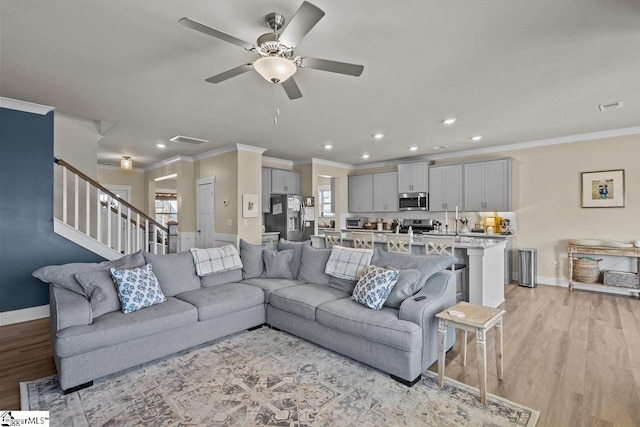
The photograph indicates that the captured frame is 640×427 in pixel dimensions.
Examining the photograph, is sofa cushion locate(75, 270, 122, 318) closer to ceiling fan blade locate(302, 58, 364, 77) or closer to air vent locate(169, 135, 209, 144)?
ceiling fan blade locate(302, 58, 364, 77)

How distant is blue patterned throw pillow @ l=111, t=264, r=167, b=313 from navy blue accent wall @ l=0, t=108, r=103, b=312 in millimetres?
1874

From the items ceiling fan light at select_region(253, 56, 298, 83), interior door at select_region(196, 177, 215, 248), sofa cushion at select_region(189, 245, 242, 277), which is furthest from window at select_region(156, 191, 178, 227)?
ceiling fan light at select_region(253, 56, 298, 83)

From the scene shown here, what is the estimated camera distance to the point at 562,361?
2.83 meters

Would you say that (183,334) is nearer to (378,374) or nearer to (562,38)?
(378,374)

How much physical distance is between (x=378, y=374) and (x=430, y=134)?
4063 millimetres

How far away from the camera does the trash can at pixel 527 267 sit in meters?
5.60

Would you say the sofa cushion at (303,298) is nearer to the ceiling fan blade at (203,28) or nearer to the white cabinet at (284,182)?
the ceiling fan blade at (203,28)

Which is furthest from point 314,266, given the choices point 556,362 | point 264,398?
point 556,362

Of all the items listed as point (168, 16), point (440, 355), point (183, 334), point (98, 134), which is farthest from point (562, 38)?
point (98, 134)

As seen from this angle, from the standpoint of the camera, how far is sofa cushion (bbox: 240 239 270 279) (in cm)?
410

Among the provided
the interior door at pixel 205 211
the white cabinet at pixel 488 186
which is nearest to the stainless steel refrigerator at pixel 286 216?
the interior door at pixel 205 211

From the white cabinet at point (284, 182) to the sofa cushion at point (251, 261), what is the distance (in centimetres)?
316

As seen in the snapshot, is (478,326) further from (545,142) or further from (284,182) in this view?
(284,182)

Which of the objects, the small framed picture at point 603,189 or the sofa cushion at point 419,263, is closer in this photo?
the sofa cushion at point 419,263
